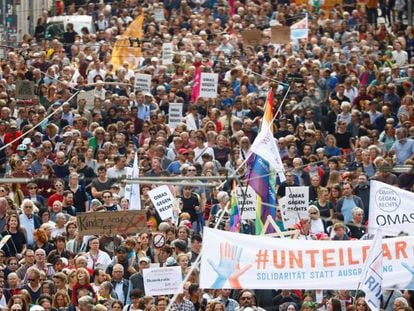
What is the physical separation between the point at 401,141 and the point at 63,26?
51.0ft

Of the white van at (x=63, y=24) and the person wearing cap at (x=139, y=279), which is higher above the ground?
the person wearing cap at (x=139, y=279)

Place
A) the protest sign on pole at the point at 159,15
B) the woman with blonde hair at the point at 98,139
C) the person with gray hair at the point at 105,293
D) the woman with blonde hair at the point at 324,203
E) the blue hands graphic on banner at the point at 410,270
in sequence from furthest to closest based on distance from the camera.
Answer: the protest sign on pole at the point at 159,15 < the woman with blonde hair at the point at 98,139 < the woman with blonde hair at the point at 324,203 < the person with gray hair at the point at 105,293 < the blue hands graphic on banner at the point at 410,270

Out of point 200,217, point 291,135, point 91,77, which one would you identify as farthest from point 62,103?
point 200,217

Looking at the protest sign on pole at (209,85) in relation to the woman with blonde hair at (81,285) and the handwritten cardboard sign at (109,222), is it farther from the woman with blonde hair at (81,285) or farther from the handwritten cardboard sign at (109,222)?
the woman with blonde hair at (81,285)

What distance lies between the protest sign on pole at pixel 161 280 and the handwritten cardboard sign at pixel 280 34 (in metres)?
17.0

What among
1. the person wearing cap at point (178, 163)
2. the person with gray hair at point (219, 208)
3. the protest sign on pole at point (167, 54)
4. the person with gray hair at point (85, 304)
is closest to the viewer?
the person with gray hair at point (85, 304)

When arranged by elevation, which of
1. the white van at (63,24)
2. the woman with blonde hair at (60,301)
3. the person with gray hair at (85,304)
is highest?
the person with gray hair at (85,304)

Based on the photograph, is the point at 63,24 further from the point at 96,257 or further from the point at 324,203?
the point at 96,257

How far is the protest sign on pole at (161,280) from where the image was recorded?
1026 inches

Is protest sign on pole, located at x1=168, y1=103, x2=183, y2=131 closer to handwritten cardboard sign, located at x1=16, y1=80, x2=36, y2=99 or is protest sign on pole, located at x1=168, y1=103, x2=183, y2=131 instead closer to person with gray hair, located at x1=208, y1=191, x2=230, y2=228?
handwritten cardboard sign, located at x1=16, y1=80, x2=36, y2=99

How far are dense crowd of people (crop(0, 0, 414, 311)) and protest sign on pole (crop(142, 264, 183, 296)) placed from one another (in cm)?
13

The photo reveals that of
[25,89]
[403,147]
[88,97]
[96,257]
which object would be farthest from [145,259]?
[25,89]

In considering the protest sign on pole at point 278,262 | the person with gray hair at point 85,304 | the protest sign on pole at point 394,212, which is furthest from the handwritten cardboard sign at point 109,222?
the protest sign on pole at point 278,262

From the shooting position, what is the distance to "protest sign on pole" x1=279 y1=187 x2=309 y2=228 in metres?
29.2
